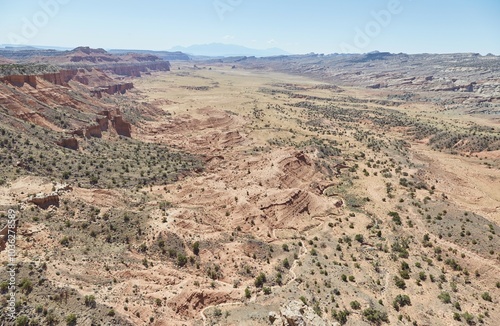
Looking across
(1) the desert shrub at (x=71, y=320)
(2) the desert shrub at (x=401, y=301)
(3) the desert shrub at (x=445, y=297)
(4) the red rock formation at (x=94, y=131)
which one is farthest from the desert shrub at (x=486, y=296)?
(4) the red rock formation at (x=94, y=131)

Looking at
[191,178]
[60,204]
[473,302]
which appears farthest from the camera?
[191,178]

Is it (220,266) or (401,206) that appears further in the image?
(401,206)

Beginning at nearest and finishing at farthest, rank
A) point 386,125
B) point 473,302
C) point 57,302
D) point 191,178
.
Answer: point 57,302 → point 473,302 → point 191,178 → point 386,125

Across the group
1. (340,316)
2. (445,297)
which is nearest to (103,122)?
(340,316)

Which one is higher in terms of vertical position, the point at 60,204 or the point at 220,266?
the point at 60,204

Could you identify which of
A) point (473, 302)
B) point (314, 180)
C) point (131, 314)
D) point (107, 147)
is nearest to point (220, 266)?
point (131, 314)

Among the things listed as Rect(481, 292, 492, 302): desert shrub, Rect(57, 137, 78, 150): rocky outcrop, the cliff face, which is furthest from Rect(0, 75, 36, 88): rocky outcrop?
Rect(481, 292, 492, 302): desert shrub

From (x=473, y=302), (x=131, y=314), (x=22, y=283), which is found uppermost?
(x=22, y=283)

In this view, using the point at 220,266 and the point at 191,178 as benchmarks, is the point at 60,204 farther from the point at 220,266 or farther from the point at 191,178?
the point at 191,178
